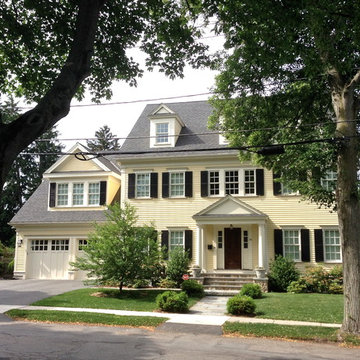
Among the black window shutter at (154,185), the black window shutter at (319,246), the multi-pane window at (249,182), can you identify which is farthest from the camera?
the black window shutter at (154,185)

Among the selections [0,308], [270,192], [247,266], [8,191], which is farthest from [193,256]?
[8,191]

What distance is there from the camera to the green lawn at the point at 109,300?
14.8 meters

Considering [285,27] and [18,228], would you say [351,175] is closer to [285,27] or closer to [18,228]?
[285,27]

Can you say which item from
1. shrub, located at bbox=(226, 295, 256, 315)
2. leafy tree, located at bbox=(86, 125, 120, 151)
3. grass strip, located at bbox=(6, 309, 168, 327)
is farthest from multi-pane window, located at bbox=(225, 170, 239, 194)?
leafy tree, located at bbox=(86, 125, 120, 151)

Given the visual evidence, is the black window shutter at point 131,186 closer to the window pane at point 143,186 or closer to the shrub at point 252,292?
the window pane at point 143,186

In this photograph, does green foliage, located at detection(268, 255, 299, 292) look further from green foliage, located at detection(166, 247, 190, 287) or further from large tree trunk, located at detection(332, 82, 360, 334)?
large tree trunk, located at detection(332, 82, 360, 334)

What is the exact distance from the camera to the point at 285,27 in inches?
269

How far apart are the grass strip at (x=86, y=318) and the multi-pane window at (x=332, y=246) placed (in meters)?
11.0

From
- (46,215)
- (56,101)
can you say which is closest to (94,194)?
(46,215)

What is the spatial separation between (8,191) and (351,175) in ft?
133

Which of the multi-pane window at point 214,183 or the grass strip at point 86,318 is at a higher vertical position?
the multi-pane window at point 214,183

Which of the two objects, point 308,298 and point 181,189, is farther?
point 181,189

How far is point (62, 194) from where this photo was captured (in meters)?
24.5

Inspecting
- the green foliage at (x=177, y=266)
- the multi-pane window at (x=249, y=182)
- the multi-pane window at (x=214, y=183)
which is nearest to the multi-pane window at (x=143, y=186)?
the multi-pane window at (x=214, y=183)
